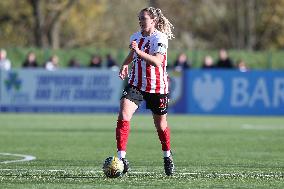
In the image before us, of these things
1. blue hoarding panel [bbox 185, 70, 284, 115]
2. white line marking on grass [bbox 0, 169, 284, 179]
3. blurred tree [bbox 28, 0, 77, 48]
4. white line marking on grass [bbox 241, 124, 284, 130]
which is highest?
blurred tree [bbox 28, 0, 77, 48]

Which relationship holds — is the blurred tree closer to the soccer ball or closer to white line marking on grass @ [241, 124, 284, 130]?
white line marking on grass @ [241, 124, 284, 130]

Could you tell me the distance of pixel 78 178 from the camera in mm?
11836

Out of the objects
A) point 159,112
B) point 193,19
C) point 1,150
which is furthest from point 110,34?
point 159,112

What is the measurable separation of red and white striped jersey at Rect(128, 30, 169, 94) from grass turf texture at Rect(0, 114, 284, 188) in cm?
105

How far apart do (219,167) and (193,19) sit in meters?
57.3

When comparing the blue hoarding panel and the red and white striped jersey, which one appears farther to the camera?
the blue hoarding panel

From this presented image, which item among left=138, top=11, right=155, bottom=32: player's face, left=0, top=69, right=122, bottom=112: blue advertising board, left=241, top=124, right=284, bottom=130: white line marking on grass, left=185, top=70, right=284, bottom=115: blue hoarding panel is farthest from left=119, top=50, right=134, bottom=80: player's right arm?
left=185, top=70, right=284, bottom=115: blue hoarding panel

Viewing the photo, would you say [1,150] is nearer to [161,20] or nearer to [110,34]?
[161,20]

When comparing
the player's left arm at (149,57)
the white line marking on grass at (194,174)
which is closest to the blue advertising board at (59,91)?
the white line marking on grass at (194,174)

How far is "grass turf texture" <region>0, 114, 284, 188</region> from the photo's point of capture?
38.0ft

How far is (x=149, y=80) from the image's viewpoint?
12.6 metres

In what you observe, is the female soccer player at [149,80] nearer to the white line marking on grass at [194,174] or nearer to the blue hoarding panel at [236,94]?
the white line marking on grass at [194,174]

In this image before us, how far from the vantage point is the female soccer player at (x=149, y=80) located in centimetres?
1247

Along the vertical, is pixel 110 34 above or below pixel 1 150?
above
